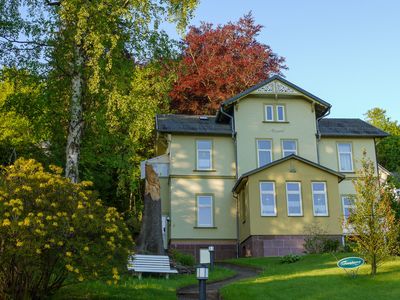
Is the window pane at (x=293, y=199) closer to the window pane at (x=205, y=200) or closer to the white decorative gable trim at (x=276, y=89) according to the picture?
the window pane at (x=205, y=200)

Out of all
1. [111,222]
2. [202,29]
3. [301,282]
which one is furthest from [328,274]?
[202,29]

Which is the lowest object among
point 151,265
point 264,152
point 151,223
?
point 151,265

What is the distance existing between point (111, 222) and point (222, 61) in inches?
1128

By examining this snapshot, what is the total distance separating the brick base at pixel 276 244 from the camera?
83.9 feet

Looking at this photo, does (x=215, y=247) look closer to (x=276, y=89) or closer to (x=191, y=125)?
(x=191, y=125)

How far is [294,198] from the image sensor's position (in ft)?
86.6

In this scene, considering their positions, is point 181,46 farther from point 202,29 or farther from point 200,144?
Answer: point 202,29

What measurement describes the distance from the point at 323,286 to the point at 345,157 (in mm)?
19165

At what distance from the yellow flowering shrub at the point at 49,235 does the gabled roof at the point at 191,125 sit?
18860 mm

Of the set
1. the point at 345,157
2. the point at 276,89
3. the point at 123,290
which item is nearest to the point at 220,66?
the point at 276,89

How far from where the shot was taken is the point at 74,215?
32.4 feet

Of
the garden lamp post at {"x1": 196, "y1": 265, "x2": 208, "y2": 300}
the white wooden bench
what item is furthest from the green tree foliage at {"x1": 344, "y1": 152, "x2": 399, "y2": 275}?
the white wooden bench

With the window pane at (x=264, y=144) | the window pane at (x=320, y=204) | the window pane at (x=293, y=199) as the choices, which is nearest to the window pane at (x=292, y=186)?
the window pane at (x=293, y=199)

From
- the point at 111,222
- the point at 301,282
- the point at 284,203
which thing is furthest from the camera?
the point at 284,203
